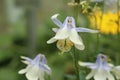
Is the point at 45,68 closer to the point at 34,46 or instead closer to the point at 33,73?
the point at 33,73

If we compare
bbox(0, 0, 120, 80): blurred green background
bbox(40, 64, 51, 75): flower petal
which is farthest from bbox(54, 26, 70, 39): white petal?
bbox(0, 0, 120, 80): blurred green background

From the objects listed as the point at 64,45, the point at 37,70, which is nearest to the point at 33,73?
the point at 37,70

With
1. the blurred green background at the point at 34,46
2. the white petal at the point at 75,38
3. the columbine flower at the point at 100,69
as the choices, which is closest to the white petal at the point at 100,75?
the columbine flower at the point at 100,69

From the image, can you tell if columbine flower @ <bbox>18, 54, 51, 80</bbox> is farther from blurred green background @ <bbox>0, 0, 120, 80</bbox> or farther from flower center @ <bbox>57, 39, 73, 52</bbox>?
blurred green background @ <bbox>0, 0, 120, 80</bbox>

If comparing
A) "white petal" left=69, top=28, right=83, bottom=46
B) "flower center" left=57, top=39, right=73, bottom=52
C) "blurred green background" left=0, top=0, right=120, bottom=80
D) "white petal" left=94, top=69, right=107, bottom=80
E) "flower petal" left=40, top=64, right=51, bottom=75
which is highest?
"white petal" left=69, top=28, right=83, bottom=46

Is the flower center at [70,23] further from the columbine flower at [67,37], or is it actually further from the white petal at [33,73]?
the white petal at [33,73]
